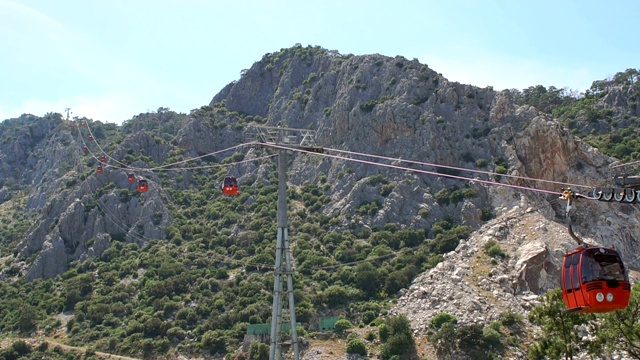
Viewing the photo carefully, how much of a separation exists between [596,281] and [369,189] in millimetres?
59416

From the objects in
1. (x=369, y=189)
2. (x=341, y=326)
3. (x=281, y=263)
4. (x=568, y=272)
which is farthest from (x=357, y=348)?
(x=568, y=272)

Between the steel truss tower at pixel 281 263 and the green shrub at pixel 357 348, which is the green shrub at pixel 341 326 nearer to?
the green shrub at pixel 357 348

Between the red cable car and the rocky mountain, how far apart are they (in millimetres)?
32136

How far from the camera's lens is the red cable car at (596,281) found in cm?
1955

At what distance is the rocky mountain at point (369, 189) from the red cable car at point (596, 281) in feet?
105

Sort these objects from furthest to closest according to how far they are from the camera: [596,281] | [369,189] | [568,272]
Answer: [369,189] < [568,272] < [596,281]

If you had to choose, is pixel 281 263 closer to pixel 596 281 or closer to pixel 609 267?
pixel 596 281

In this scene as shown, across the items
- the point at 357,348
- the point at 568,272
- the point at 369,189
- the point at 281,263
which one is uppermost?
the point at 369,189

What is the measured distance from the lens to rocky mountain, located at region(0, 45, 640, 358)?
195ft

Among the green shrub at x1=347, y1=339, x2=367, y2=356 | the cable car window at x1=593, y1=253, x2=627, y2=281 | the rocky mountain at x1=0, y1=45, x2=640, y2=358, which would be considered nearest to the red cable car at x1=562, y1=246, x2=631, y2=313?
the cable car window at x1=593, y1=253, x2=627, y2=281

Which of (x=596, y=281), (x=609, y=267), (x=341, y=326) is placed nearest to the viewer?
(x=596, y=281)

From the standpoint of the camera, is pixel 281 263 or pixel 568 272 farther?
pixel 281 263

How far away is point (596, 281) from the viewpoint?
19531 mm

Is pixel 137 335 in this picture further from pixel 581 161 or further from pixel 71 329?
pixel 581 161
